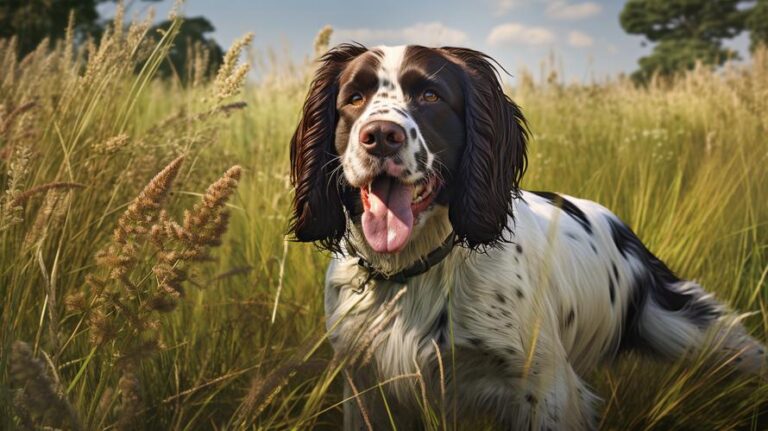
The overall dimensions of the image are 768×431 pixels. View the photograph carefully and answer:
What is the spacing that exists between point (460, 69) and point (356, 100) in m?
0.36

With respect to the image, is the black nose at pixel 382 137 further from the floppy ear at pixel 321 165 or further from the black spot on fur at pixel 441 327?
the black spot on fur at pixel 441 327

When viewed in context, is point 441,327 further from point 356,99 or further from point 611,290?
point 611,290

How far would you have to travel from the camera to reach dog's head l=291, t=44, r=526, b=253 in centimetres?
218

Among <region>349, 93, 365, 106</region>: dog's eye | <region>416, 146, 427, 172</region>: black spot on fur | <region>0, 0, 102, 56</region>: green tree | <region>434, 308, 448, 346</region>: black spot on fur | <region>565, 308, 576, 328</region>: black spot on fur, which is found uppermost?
<region>0, 0, 102, 56</region>: green tree

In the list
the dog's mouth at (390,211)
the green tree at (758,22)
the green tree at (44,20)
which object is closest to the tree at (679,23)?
the green tree at (758,22)

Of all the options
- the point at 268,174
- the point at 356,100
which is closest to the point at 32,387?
the point at 356,100

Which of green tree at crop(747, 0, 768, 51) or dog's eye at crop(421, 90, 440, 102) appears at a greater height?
green tree at crop(747, 0, 768, 51)

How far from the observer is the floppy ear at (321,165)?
252cm

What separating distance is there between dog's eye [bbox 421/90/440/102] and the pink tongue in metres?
0.30

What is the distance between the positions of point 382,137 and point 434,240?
478 millimetres

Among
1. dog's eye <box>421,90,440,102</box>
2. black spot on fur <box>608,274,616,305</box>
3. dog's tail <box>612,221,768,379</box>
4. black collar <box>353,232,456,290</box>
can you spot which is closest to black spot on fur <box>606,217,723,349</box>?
dog's tail <box>612,221,768,379</box>

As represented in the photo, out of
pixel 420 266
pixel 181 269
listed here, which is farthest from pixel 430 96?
pixel 181 269

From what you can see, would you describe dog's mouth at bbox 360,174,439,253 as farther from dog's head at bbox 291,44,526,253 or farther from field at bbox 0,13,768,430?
field at bbox 0,13,768,430

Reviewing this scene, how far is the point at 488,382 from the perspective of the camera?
7.84 ft
